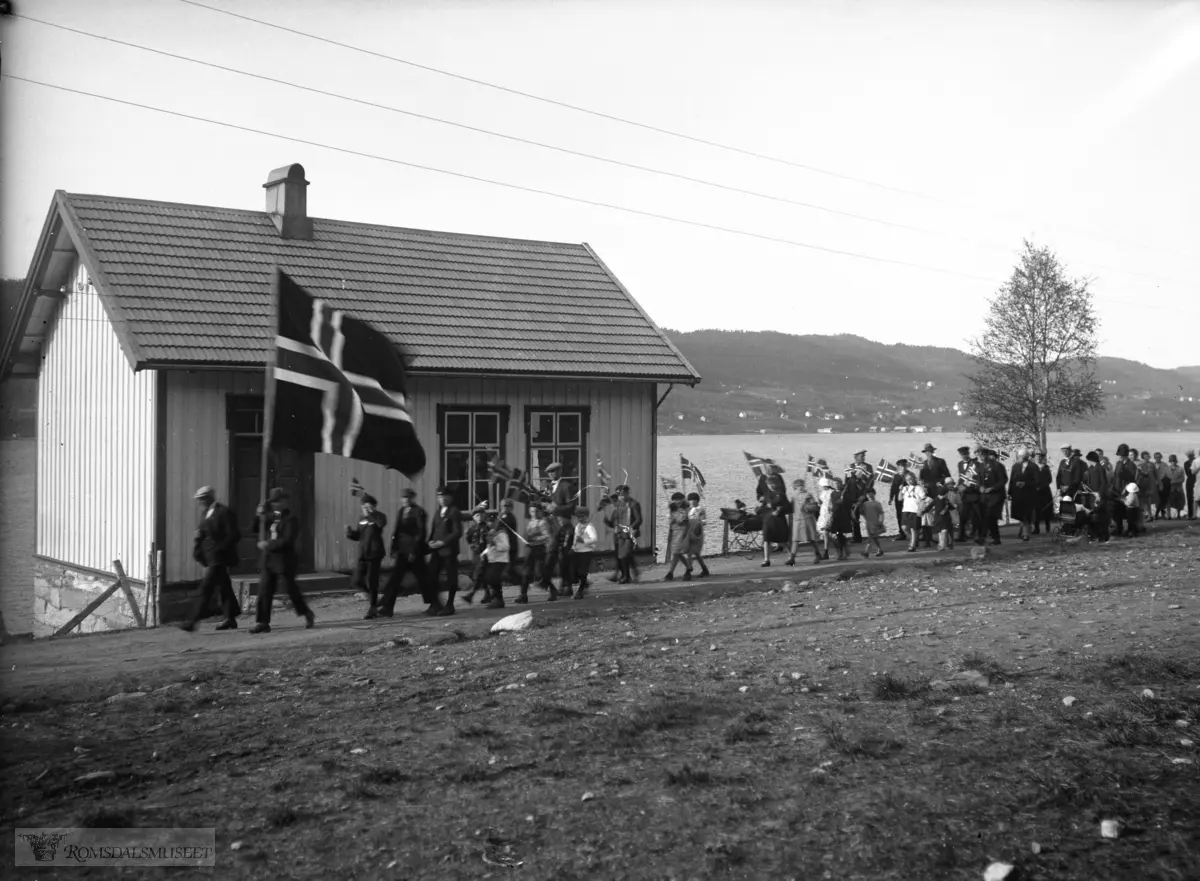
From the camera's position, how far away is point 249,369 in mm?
17375

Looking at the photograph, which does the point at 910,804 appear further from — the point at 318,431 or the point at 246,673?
the point at 318,431

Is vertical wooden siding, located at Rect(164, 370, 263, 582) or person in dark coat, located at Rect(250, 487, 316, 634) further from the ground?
vertical wooden siding, located at Rect(164, 370, 263, 582)

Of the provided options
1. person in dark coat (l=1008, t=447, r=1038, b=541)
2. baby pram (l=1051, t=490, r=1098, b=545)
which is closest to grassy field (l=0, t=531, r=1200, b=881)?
baby pram (l=1051, t=490, r=1098, b=545)

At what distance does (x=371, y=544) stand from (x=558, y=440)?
19.9ft

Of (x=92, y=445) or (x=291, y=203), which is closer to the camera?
(x=92, y=445)

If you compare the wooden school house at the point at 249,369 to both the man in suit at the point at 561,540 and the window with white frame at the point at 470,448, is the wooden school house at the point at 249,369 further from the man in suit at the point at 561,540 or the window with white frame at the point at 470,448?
the man in suit at the point at 561,540

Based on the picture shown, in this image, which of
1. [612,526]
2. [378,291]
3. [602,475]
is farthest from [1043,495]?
[378,291]

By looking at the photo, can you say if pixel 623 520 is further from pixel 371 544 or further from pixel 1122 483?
pixel 1122 483

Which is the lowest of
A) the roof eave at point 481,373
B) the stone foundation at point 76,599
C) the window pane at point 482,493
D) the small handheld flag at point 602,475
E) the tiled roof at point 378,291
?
the stone foundation at point 76,599

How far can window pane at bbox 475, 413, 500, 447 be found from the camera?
20109mm

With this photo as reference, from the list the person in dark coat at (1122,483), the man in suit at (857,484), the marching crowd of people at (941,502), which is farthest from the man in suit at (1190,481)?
the man in suit at (857,484)

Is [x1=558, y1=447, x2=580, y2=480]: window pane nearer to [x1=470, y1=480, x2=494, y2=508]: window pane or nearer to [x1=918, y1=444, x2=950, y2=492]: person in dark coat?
[x1=470, y1=480, x2=494, y2=508]: window pane

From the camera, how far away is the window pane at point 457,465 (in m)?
19.8

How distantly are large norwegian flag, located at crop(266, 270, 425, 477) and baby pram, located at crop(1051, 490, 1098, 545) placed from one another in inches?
592
